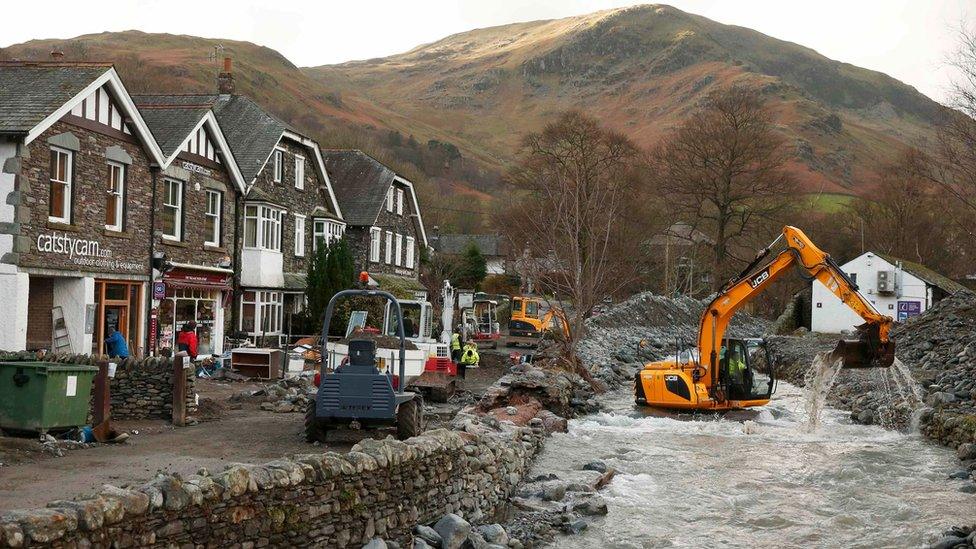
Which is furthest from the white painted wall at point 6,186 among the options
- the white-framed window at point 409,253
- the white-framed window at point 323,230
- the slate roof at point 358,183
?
the white-framed window at point 409,253

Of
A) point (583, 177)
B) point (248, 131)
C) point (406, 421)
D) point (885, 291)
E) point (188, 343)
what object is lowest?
point (406, 421)

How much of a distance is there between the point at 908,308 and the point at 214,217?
39713 mm

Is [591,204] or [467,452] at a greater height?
[591,204]

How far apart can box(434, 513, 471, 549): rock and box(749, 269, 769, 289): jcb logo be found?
13.0 metres

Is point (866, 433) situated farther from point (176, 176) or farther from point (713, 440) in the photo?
point (176, 176)

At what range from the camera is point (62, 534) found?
6957 mm

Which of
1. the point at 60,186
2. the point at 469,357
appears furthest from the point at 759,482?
the point at 469,357

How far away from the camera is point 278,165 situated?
1481 inches

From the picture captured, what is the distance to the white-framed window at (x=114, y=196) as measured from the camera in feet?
82.1

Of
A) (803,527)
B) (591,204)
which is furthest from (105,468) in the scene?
(591,204)

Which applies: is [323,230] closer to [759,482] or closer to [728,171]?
[728,171]

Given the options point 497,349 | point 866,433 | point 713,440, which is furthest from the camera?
point 497,349

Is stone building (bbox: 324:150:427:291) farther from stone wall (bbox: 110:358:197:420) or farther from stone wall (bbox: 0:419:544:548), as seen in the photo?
stone wall (bbox: 0:419:544:548)

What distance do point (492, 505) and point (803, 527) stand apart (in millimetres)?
4329
